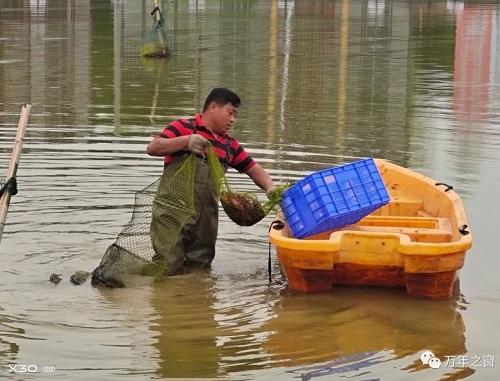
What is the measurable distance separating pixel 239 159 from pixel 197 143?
0.73 m

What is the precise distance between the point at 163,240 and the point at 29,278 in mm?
1074

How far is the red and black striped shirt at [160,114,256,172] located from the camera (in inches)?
350

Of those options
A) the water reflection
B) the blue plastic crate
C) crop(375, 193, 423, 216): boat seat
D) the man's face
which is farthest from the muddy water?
the man's face

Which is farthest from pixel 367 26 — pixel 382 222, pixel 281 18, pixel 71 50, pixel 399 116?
pixel 382 222

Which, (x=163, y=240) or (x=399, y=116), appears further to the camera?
(x=399, y=116)

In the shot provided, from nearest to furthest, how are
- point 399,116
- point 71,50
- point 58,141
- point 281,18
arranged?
1. point 58,141
2. point 399,116
3. point 71,50
4. point 281,18

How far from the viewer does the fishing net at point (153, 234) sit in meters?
8.84

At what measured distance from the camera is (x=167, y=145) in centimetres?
874

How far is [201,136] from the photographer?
870 centimetres

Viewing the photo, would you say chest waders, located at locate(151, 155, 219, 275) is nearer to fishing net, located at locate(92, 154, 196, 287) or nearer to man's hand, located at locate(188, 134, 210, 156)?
fishing net, located at locate(92, 154, 196, 287)

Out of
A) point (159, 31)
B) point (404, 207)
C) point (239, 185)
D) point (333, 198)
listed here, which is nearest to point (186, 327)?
point (333, 198)

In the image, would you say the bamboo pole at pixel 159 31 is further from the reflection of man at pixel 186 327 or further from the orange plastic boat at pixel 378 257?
the orange plastic boat at pixel 378 257

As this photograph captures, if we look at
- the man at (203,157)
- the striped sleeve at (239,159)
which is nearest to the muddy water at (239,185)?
the man at (203,157)

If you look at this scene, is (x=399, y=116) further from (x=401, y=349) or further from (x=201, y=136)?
(x=401, y=349)
